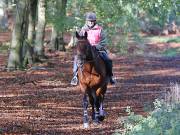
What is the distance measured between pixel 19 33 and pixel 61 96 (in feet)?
24.0

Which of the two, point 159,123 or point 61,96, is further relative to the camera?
point 61,96

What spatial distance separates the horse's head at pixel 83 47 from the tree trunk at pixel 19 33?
13.7 metres

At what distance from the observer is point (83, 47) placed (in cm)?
1413

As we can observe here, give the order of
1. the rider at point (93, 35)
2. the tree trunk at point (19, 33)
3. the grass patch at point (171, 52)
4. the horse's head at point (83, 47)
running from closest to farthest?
the horse's head at point (83, 47) < the rider at point (93, 35) < the tree trunk at point (19, 33) < the grass patch at point (171, 52)

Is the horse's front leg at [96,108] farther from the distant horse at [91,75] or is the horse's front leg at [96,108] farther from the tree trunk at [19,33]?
Answer: the tree trunk at [19,33]

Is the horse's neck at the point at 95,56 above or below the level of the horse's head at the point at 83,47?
below

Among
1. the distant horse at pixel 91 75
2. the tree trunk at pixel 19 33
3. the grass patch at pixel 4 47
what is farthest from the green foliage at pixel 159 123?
the grass patch at pixel 4 47

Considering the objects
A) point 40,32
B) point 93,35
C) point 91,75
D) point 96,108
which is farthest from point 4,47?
point 91,75

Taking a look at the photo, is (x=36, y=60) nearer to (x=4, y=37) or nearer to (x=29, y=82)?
(x=29, y=82)

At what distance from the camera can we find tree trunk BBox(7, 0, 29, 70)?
27766 millimetres

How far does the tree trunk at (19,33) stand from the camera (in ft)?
91.1

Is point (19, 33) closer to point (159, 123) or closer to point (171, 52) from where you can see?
point (159, 123)

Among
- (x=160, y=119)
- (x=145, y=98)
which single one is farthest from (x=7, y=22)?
(x=160, y=119)

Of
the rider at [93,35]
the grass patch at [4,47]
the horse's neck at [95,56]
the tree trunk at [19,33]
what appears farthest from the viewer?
the grass patch at [4,47]
